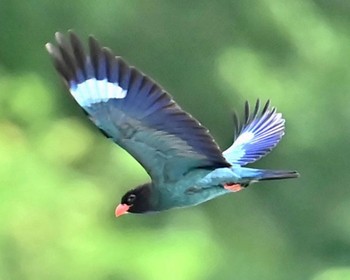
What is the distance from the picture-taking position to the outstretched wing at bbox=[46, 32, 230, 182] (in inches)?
24.1

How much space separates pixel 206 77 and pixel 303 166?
0.26 metres

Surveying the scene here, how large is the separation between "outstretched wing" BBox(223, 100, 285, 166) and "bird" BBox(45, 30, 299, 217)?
9 centimetres

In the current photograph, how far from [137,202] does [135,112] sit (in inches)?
2.5

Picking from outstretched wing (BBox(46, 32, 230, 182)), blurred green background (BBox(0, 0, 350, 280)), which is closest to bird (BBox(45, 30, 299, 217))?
outstretched wing (BBox(46, 32, 230, 182))

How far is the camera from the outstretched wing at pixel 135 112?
612 millimetres

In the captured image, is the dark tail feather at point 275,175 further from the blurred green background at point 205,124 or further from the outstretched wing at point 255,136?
the blurred green background at point 205,124

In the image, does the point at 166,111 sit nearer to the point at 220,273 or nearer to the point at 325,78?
the point at 220,273

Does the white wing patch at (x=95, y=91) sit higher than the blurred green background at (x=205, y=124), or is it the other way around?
the white wing patch at (x=95, y=91)

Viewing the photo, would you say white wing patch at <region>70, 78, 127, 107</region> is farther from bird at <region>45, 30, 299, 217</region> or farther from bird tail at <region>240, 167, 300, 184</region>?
bird tail at <region>240, 167, 300, 184</region>

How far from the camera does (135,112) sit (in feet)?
2.13

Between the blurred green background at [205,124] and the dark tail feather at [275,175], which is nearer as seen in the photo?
the dark tail feather at [275,175]

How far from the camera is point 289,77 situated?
180 cm

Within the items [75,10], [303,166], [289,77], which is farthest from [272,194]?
[75,10]

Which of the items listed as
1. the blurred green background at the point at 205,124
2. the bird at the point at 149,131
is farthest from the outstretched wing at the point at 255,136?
the blurred green background at the point at 205,124
